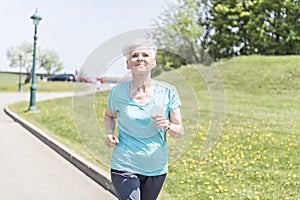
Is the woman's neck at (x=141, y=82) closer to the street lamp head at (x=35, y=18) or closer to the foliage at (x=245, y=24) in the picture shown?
the street lamp head at (x=35, y=18)

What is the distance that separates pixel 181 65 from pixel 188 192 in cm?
219

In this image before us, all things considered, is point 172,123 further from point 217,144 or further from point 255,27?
point 255,27

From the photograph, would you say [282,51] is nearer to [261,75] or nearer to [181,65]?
[261,75]

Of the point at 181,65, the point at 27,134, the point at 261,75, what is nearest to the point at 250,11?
the point at 261,75

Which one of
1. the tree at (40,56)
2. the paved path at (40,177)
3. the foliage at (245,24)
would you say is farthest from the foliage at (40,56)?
the paved path at (40,177)

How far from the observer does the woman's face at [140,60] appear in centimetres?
339

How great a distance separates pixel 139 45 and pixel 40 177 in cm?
493

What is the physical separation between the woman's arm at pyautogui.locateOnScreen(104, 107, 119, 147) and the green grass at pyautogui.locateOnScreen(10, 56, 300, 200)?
35 cm

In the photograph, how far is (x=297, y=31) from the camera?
40.3m

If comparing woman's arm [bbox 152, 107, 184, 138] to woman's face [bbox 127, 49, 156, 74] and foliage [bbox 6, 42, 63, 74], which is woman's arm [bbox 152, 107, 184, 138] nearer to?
woman's face [bbox 127, 49, 156, 74]

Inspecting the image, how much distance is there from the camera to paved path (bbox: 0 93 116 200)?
661 centimetres

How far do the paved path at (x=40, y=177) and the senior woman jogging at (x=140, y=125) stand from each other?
2973 mm

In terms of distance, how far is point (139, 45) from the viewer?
11.2 ft

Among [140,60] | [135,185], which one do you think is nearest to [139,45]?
[140,60]
